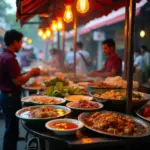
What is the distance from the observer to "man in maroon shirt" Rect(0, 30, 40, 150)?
148 inches

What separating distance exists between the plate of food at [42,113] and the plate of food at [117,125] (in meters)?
0.31

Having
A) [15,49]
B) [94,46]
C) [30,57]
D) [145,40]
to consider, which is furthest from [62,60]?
[94,46]

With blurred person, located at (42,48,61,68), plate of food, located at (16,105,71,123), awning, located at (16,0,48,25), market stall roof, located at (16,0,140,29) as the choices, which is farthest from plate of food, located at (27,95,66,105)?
blurred person, located at (42,48,61,68)

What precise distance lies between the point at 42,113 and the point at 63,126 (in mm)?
337

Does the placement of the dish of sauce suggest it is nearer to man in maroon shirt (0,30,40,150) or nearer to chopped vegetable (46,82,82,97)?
chopped vegetable (46,82,82,97)

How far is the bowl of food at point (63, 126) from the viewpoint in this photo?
2.06 metres

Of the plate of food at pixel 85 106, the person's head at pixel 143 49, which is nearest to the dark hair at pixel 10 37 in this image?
the plate of food at pixel 85 106

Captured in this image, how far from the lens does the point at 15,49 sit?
4.02m

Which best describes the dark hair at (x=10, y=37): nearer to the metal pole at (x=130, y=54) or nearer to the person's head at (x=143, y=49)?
the metal pole at (x=130, y=54)

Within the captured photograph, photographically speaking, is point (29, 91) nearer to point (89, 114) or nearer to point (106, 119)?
point (89, 114)

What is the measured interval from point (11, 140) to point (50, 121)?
199 centimetres

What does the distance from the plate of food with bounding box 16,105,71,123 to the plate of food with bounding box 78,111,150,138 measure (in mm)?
311

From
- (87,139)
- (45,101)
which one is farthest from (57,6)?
(87,139)

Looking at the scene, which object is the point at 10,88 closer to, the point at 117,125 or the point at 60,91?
the point at 60,91
